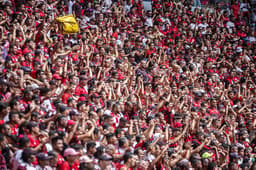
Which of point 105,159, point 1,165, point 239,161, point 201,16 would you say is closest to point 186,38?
point 201,16

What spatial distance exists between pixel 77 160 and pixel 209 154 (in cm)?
281

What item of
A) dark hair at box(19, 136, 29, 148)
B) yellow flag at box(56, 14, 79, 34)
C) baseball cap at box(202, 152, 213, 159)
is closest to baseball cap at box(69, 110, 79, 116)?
dark hair at box(19, 136, 29, 148)

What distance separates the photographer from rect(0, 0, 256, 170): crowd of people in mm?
5086

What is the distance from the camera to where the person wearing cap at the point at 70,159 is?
4504 mm

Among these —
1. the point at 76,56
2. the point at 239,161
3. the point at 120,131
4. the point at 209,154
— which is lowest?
the point at 239,161

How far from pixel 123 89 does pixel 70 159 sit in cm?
359

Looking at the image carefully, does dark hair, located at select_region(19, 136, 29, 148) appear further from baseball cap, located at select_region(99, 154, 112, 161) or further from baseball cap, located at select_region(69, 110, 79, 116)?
baseball cap, located at select_region(69, 110, 79, 116)

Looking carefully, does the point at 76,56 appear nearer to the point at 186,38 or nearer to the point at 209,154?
the point at 209,154

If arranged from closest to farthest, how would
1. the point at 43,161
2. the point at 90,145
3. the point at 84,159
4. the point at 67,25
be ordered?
the point at 43,161
the point at 84,159
the point at 90,145
the point at 67,25

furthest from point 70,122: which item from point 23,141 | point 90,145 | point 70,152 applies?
point 23,141

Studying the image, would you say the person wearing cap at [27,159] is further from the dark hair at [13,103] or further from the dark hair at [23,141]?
the dark hair at [13,103]

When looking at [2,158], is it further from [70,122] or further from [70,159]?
[70,122]

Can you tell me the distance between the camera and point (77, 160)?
456cm

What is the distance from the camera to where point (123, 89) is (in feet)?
26.2
